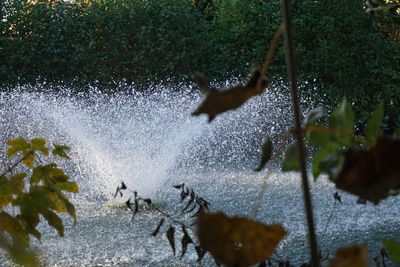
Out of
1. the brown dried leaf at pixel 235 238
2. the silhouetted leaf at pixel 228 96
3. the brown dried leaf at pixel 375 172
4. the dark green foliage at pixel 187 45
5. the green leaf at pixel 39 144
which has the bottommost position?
the brown dried leaf at pixel 235 238

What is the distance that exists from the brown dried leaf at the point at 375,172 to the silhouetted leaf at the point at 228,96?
6 centimetres

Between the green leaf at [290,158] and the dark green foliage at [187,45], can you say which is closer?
the green leaf at [290,158]

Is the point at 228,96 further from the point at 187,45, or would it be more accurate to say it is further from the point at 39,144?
the point at 187,45

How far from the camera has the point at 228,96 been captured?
395 millimetres

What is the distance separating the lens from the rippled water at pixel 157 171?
525 centimetres

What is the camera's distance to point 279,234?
417 millimetres

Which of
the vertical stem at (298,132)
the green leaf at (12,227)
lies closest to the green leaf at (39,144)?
the green leaf at (12,227)

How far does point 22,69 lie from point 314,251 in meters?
10.4

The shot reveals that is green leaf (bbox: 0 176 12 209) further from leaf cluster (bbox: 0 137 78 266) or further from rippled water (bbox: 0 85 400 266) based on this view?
rippled water (bbox: 0 85 400 266)

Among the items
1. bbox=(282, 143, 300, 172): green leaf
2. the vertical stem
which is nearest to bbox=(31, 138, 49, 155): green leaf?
bbox=(282, 143, 300, 172): green leaf

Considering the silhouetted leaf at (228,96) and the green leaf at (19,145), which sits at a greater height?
the green leaf at (19,145)

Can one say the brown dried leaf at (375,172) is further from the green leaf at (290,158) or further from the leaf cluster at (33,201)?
the leaf cluster at (33,201)

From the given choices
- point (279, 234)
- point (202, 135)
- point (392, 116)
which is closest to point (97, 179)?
point (202, 135)

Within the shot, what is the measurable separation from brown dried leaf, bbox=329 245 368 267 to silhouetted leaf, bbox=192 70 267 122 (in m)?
0.09
